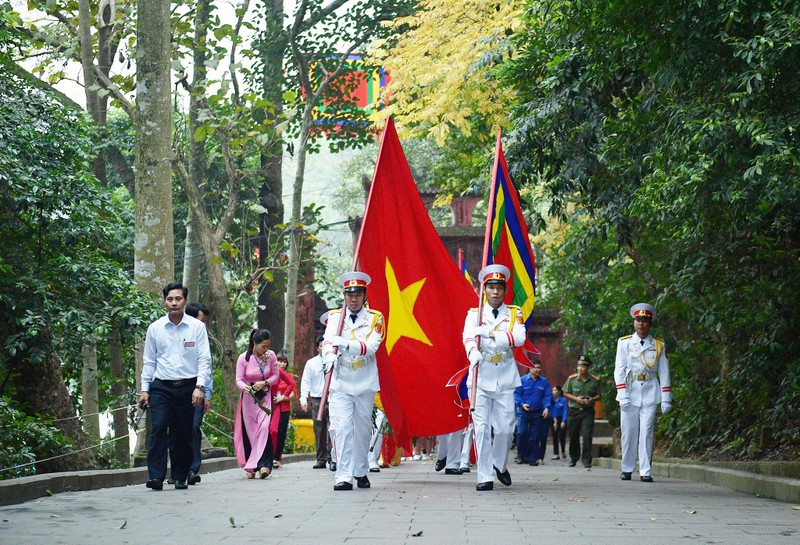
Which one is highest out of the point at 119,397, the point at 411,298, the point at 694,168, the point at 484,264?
the point at 694,168

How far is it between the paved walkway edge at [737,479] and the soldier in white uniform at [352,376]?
3.78 m

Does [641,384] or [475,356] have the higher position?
[475,356]

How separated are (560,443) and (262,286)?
30.6 feet

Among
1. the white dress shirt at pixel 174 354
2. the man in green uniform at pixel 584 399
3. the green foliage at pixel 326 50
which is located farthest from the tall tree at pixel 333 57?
the white dress shirt at pixel 174 354

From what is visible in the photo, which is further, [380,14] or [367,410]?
[380,14]

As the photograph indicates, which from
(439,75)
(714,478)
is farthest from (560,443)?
(714,478)

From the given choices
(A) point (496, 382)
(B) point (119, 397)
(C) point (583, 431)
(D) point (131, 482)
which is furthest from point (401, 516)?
(C) point (583, 431)

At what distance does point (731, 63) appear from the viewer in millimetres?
11016

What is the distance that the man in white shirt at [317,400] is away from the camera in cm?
1798

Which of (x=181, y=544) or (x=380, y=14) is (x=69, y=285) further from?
(x=380, y=14)

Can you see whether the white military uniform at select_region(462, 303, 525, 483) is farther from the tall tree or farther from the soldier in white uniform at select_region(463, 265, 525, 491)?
the tall tree

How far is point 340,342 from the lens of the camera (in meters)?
11.6

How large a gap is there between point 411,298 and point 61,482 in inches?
180

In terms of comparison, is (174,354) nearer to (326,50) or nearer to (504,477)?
(504,477)
